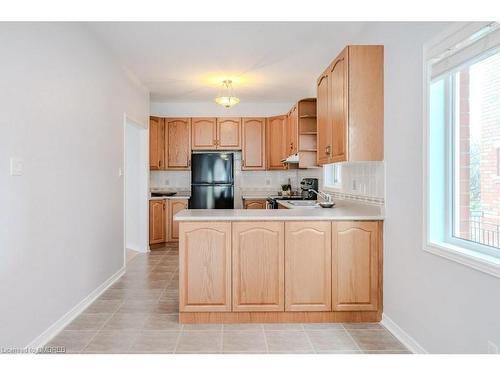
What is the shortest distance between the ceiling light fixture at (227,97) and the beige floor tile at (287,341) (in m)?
2.89

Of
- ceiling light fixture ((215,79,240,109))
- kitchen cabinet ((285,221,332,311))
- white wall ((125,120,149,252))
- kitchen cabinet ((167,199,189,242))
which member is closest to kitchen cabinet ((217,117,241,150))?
ceiling light fixture ((215,79,240,109))

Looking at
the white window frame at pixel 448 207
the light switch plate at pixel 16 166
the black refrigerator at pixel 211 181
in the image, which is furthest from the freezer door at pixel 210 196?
the white window frame at pixel 448 207

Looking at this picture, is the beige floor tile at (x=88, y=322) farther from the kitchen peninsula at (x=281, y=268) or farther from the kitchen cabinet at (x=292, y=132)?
the kitchen cabinet at (x=292, y=132)

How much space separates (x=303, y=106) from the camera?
14.5 ft

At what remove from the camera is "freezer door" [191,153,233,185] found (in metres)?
6.02

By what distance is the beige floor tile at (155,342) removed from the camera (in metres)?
2.29

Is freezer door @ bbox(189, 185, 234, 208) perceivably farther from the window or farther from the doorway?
the window

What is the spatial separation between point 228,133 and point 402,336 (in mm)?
Result: 4493

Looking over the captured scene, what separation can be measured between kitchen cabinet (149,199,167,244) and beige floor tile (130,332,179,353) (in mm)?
A: 3178

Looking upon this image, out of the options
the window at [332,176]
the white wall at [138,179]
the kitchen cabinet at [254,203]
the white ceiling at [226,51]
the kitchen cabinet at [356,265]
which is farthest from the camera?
the kitchen cabinet at [254,203]

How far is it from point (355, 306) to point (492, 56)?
1948mm

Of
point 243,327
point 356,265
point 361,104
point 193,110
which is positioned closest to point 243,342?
point 243,327

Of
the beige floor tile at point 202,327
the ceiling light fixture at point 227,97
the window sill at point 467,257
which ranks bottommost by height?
the beige floor tile at point 202,327

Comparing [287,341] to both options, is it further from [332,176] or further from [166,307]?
[332,176]
